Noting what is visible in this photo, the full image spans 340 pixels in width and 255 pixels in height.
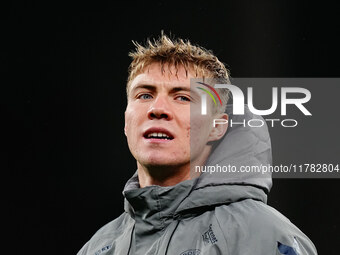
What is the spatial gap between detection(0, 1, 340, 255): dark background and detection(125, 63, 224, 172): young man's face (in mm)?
Answer: 855

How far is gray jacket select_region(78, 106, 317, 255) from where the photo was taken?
1.29 meters

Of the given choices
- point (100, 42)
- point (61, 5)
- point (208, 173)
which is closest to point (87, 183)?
point (100, 42)

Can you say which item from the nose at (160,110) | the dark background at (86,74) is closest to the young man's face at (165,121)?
the nose at (160,110)

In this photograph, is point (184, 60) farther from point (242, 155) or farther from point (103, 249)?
point (103, 249)

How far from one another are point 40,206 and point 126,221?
84cm

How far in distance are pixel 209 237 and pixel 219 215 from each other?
57mm

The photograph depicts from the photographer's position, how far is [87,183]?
2.45m

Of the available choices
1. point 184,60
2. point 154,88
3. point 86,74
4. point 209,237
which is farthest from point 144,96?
point 86,74

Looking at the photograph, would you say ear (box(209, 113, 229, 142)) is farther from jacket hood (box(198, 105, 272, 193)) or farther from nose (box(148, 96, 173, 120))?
nose (box(148, 96, 173, 120))

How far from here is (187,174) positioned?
152 cm

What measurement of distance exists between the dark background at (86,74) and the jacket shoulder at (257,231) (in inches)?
40.5

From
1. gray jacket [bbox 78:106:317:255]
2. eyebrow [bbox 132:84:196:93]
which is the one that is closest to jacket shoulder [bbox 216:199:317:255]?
gray jacket [bbox 78:106:317:255]

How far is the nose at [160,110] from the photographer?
147 cm

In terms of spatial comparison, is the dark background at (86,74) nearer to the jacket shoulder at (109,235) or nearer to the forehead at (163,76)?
the jacket shoulder at (109,235)
